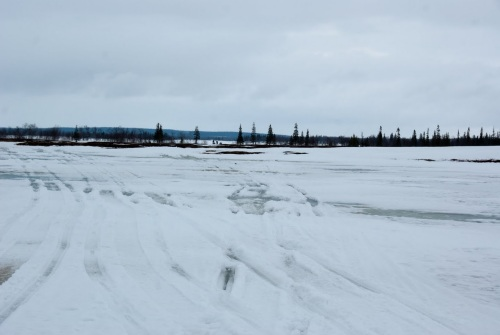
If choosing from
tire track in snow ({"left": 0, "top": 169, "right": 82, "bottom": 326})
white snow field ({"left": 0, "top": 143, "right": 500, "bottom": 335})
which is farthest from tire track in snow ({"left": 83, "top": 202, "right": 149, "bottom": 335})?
tire track in snow ({"left": 0, "top": 169, "right": 82, "bottom": 326})

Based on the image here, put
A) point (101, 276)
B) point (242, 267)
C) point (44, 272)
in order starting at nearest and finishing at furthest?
point (101, 276)
point (44, 272)
point (242, 267)

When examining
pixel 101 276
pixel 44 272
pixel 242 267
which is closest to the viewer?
pixel 101 276

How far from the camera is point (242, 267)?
591cm

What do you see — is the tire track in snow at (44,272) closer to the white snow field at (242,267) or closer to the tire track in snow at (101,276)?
the white snow field at (242,267)

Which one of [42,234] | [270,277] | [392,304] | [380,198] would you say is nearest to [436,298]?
[392,304]

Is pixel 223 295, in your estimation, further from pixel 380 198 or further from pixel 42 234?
pixel 380 198

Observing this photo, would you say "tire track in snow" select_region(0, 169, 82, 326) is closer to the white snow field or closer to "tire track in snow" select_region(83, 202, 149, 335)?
the white snow field

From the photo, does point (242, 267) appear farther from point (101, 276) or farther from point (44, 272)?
point (44, 272)

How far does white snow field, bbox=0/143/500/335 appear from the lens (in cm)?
421

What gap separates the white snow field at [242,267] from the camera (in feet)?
13.8

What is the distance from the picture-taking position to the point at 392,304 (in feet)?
15.6

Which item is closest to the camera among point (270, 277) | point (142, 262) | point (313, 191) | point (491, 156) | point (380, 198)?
point (270, 277)

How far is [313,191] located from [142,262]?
32.8ft

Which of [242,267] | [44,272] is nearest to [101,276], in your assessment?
[44,272]
